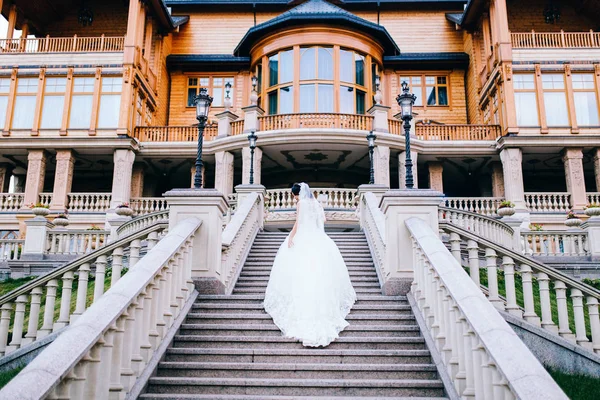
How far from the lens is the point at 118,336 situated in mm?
5336

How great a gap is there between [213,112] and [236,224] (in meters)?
21.2

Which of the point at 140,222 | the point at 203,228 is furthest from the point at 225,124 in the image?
the point at 203,228

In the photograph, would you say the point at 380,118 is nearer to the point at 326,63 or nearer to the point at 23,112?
the point at 326,63

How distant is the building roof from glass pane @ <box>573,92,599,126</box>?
9691 mm

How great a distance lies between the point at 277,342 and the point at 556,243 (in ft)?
38.8

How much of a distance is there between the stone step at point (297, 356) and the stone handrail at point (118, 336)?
1.43 feet

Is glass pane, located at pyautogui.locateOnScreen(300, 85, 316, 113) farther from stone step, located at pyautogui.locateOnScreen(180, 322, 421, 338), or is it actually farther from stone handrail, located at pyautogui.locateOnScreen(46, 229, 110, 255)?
stone step, located at pyautogui.locateOnScreen(180, 322, 421, 338)

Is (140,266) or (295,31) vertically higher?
(295,31)

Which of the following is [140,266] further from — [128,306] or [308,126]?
[308,126]

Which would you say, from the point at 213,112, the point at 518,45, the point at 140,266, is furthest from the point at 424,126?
the point at 140,266

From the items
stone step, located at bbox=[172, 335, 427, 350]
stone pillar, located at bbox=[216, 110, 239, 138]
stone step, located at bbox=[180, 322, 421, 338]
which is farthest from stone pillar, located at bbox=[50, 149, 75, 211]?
stone step, located at bbox=[172, 335, 427, 350]

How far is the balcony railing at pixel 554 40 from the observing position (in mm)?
26875

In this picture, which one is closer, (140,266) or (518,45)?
(140,266)

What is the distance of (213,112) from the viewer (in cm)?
3106
